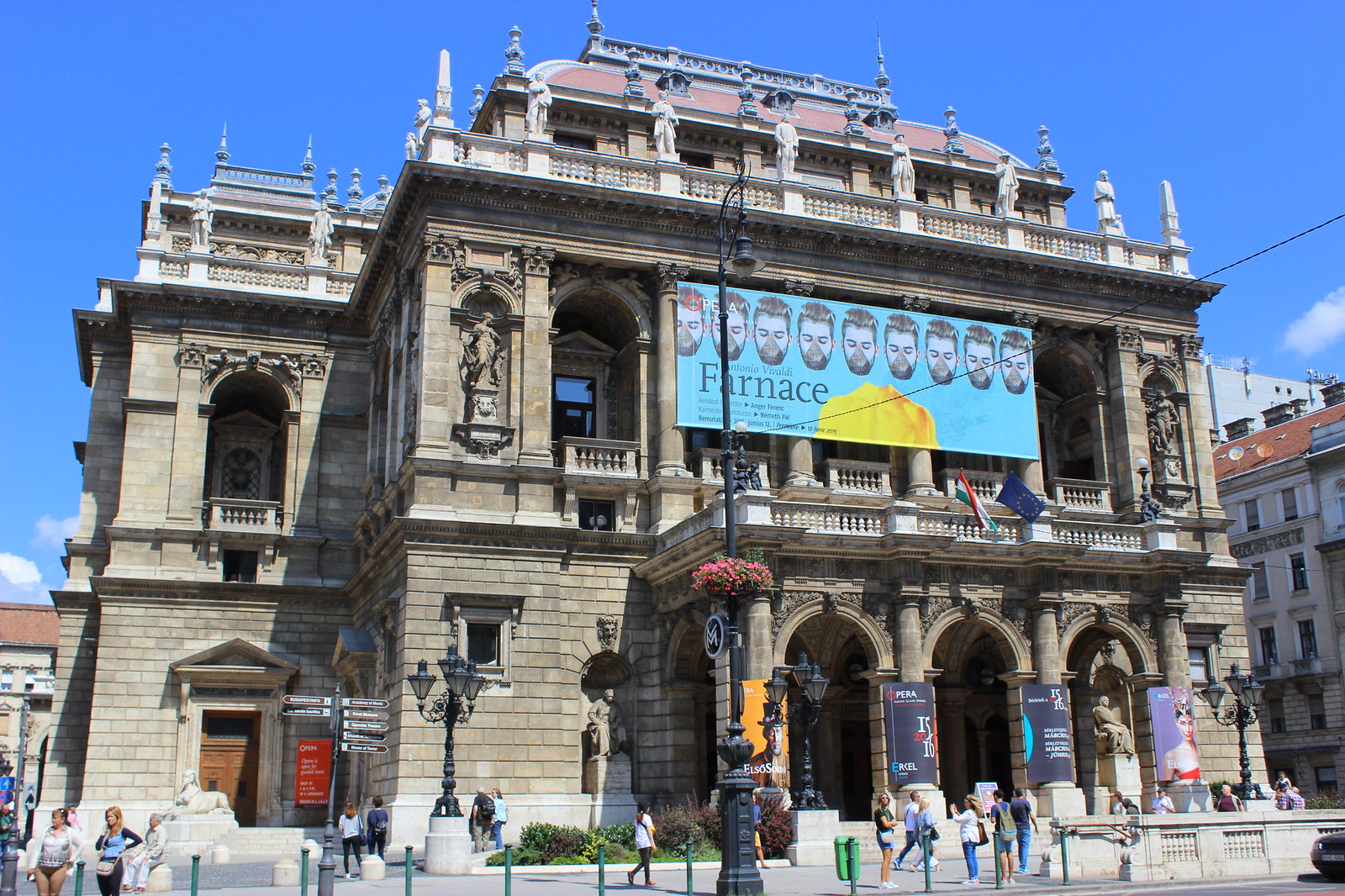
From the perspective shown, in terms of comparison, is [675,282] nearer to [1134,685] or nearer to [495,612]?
[495,612]

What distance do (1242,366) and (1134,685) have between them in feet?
191

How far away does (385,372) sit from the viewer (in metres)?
42.6

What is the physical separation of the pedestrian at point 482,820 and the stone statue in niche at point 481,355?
11.8 meters

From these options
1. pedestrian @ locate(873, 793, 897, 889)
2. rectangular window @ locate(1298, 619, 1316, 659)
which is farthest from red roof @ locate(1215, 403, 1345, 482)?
pedestrian @ locate(873, 793, 897, 889)

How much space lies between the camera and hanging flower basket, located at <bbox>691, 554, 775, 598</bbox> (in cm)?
2252

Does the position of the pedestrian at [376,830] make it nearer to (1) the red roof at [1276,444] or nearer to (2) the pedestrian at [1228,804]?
(2) the pedestrian at [1228,804]

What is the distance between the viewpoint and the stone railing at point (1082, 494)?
135 feet

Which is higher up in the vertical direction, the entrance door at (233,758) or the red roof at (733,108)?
the red roof at (733,108)

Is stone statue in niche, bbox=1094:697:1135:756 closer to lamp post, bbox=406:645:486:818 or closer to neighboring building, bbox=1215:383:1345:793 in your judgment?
lamp post, bbox=406:645:486:818

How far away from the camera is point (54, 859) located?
1855cm

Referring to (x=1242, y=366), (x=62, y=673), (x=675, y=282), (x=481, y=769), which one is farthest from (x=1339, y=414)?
(x=62, y=673)

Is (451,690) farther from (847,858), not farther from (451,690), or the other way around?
(847,858)

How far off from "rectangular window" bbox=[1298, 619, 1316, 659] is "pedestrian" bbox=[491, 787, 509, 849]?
4479 centimetres

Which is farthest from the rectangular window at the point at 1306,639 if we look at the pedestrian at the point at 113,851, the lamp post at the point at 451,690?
the pedestrian at the point at 113,851
